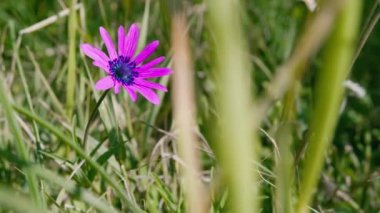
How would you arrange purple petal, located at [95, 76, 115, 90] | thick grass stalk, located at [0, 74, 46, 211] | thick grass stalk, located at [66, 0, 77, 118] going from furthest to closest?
thick grass stalk, located at [66, 0, 77, 118] → purple petal, located at [95, 76, 115, 90] → thick grass stalk, located at [0, 74, 46, 211]

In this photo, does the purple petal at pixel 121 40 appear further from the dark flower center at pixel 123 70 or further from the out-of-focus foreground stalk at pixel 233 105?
the out-of-focus foreground stalk at pixel 233 105

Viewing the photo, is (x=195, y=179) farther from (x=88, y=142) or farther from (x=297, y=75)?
(x=88, y=142)

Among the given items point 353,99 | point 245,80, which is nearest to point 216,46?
point 245,80

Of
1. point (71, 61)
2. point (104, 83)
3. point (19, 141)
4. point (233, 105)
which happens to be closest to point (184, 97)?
point (233, 105)

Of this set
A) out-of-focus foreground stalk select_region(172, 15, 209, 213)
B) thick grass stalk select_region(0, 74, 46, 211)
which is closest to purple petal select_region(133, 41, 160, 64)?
thick grass stalk select_region(0, 74, 46, 211)

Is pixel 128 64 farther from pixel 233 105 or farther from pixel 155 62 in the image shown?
pixel 233 105

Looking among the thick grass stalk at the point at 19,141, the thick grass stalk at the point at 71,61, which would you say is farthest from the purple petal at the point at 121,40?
the thick grass stalk at the point at 19,141

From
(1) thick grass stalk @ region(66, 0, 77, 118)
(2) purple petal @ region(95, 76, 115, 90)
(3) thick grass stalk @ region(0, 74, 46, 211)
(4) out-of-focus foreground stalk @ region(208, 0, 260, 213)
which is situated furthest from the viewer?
(1) thick grass stalk @ region(66, 0, 77, 118)

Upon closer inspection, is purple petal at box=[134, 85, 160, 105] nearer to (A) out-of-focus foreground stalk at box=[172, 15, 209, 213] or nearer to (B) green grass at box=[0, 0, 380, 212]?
(B) green grass at box=[0, 0, 380, 212]

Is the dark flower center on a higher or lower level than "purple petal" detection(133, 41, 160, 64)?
lower
